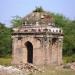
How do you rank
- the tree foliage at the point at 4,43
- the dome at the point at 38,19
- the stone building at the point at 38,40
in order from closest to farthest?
1. the stone building at the point at 38,40
2. the dome at the point at 38,19
3. the tree foliage at the point at 4,43

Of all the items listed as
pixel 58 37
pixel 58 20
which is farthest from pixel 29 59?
pixel 58 20

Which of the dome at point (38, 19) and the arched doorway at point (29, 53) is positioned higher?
the dome at point (38, 19)

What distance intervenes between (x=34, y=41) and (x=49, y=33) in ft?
4.69

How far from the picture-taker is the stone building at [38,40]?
110 ft

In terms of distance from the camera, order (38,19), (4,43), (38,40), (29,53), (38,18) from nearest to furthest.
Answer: (38,40), (38,19), (38,18), (29,53), (4,43)

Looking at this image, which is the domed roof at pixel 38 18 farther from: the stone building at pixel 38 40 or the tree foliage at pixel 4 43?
the tree foliage at pixel 4 43

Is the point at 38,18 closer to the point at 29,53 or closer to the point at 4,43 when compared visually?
the point at 29,53

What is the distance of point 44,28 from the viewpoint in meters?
33.5

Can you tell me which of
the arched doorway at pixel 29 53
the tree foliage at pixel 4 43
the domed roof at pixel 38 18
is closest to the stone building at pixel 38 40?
the domed roof at pixel 38 18

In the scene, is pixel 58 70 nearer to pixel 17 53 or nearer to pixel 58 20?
pixel 17 53

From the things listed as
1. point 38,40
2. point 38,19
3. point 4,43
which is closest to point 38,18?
point 38,19

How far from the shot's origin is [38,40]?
3366cm

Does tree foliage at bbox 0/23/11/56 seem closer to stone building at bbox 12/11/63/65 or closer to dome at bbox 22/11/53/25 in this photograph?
stone building at bbox 12/11/63/65

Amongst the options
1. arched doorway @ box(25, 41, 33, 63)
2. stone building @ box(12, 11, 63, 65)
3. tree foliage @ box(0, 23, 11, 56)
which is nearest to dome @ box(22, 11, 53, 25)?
stone building @ box(12, 11, 63, 65)
